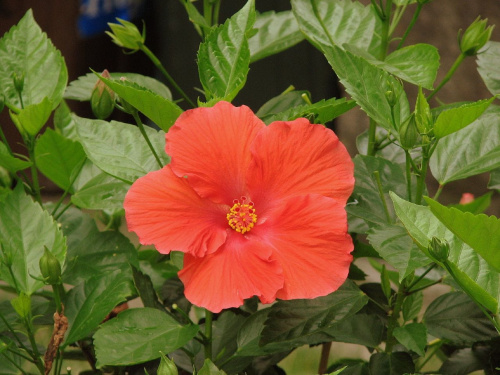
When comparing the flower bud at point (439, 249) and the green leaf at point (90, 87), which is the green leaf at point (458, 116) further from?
the green leaf at point (90, 87)

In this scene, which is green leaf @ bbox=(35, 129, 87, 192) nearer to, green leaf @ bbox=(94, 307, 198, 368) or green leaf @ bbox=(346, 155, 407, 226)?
green leaf @ bbox=(94, 307, 198, 368)

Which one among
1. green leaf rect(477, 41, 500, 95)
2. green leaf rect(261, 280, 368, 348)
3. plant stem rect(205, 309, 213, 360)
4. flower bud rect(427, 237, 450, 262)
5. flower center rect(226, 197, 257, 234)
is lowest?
plant stem rect(205, 309, 213, 360)

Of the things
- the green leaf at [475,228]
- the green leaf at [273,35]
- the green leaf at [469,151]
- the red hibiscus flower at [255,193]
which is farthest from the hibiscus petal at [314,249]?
the green leaf at [273,35]

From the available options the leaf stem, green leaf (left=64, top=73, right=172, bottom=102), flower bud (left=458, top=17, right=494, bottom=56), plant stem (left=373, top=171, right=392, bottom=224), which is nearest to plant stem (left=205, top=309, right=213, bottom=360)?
the leaf stem

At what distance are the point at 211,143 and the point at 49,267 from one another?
0.68ft

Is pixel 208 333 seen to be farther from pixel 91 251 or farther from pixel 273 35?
pixel 273 35

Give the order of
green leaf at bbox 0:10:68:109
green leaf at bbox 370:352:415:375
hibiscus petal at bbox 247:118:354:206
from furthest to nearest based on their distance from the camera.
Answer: green leaf at bbox 0:10:68:109
green leaf at bbox 370:352:415:375
hibiscus petal at bbox 247:118:354:206

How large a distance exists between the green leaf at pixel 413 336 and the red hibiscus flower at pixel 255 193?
13 centimetres

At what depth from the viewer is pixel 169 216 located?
659 millimetres

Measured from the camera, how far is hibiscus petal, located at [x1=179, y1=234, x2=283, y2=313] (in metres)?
0.63

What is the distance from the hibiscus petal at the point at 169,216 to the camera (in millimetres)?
648

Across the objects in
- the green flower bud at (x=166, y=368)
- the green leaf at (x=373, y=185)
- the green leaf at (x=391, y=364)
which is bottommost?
the green leaf at (x=391, y=364)

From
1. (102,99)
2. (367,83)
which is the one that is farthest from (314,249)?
(102,99)

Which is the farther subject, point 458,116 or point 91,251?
point 91,251
